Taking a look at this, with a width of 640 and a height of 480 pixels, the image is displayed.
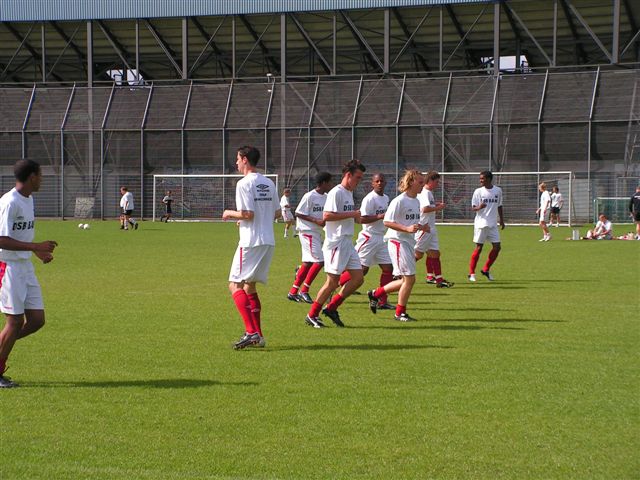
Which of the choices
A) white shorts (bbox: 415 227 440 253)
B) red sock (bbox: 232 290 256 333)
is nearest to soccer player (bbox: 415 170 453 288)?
white shorts (bbox: 415 227 440 253)

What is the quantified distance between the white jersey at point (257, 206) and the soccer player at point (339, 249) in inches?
63.2

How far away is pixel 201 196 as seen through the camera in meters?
48.4

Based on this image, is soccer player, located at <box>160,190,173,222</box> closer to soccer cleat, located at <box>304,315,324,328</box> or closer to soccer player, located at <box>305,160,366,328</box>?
soccer player, located at <box>305,160,366,328</box>

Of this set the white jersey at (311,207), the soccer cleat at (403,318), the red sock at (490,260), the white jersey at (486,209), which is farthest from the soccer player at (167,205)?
the soccer cleat at (403,318)

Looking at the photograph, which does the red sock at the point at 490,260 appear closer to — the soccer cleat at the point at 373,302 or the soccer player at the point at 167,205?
the soccer cleat at the point at 373,302

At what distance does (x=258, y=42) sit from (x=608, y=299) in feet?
135

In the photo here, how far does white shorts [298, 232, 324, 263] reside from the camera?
1509cm

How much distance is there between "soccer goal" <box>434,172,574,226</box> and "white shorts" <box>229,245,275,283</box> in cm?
3395

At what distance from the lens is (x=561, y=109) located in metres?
44.7

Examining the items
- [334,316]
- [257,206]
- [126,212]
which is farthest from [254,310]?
[126,212]

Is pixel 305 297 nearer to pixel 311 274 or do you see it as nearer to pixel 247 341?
pixel 311 274

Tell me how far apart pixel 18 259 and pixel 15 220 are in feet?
1.12

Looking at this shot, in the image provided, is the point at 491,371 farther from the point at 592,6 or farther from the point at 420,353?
the point at 592,6

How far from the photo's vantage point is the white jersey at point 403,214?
12.5 m
